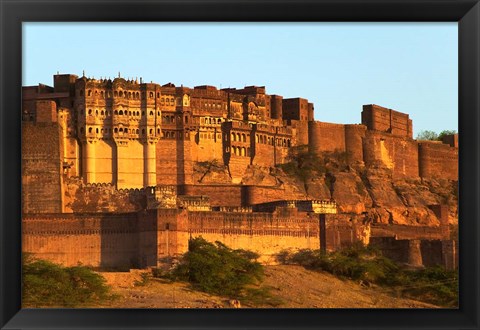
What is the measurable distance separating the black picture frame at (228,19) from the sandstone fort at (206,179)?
26.7 meters

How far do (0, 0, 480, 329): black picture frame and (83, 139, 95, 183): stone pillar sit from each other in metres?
35.0

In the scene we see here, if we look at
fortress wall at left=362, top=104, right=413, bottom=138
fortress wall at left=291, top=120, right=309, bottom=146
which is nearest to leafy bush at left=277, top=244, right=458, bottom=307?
fortress wall at left=291, top=120, right=309, bottom=146

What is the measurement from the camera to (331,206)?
4044 cm

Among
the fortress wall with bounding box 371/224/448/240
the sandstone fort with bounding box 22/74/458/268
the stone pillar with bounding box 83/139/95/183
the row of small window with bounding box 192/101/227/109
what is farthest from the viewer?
the row of small window with bounding box 192/101/227/109

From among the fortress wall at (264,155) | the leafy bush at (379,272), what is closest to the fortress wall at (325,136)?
the fortress wall at (264,155)

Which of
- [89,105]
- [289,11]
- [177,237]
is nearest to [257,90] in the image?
[89,105]

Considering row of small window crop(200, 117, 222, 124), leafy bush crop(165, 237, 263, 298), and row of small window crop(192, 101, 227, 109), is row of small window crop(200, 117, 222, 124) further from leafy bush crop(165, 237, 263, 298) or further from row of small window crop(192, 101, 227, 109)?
leafy bush crop(165, 237, 263, 298)

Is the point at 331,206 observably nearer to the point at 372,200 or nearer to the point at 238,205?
the point at 238,205

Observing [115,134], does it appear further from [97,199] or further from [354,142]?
[354,142]

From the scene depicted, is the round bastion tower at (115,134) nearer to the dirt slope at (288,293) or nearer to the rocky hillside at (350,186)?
the rocky hillside at (350,186)

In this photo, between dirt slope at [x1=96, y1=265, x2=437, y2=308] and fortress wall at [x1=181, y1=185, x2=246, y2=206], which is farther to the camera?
fortress wall at [x1=181, y1=185, x2=246, y2=206]

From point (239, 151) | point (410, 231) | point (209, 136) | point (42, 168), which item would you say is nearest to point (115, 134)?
point (42, 168)

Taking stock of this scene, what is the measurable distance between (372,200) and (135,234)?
19186mm

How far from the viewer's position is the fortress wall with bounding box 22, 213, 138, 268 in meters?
32.6
